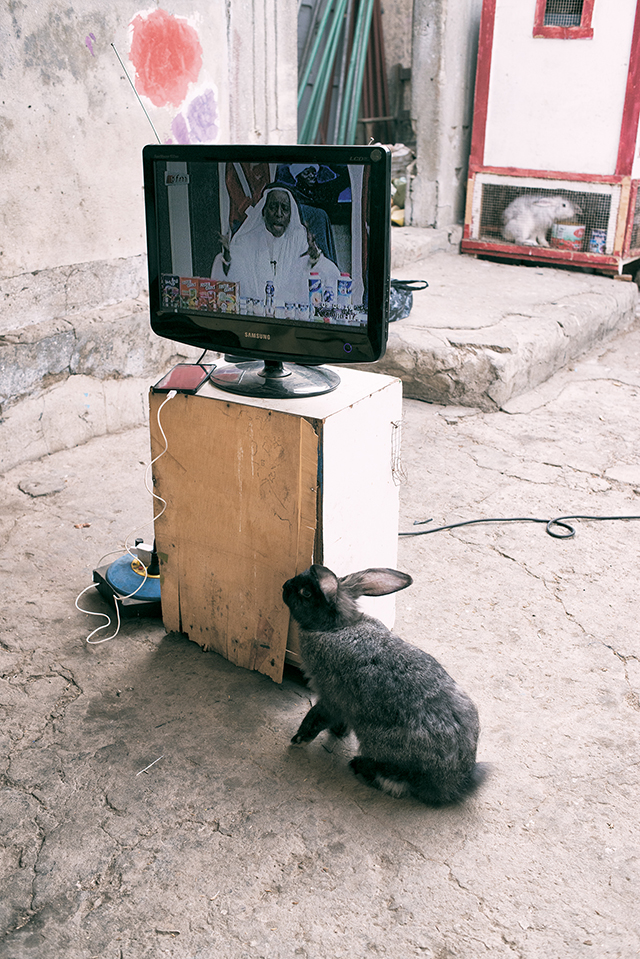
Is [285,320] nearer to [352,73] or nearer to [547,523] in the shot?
[547,523]

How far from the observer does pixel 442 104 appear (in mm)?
6656

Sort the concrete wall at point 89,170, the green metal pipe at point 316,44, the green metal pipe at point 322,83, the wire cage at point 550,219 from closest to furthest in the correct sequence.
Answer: the concrete wall at point 89,170, the wire cage at point 550,219, the green metal pipe at point 316,44, the green metal pipe at point 322,83

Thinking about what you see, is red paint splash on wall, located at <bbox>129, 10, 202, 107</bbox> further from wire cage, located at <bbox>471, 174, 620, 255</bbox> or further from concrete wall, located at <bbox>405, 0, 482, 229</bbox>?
wire cage, located at <bbox>471, 174, 620, 255</bbox>

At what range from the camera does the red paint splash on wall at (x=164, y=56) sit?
3.75 m

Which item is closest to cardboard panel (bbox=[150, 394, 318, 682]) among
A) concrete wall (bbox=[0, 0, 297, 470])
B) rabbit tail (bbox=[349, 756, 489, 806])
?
rabbit tail (bbox=[349, 756, 489, 806])

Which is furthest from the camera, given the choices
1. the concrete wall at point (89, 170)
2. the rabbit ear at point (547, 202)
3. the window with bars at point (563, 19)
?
the rabbit ear at point (547, 202)

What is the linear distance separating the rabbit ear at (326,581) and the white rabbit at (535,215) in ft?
17.4

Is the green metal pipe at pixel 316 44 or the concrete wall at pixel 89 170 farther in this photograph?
the green metal pipe at pixel 316 44

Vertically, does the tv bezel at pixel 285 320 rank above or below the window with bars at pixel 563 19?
below

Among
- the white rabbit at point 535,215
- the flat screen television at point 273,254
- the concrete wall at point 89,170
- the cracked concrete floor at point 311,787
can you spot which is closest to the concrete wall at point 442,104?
the white rabbit at point 535,215

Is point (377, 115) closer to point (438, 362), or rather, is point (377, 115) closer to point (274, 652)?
point (438, 362)

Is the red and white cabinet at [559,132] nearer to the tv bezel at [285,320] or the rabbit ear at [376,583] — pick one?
the tv bezel at [285,320]

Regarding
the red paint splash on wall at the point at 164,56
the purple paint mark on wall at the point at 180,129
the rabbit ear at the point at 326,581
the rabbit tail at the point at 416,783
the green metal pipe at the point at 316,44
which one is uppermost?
the green metal pipe at the point at 316,44

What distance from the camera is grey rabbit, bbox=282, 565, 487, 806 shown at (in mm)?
1863
